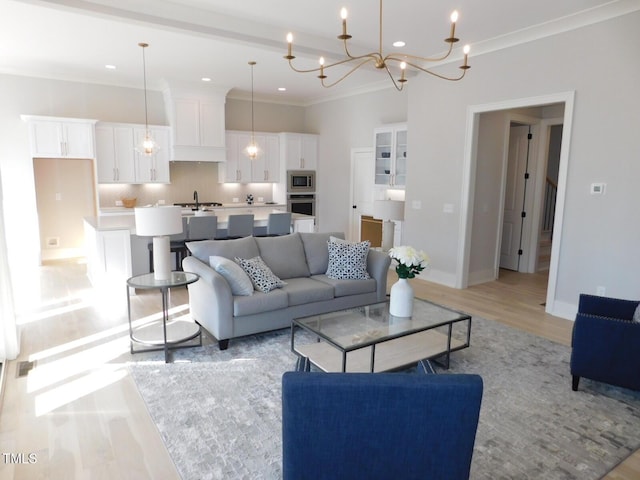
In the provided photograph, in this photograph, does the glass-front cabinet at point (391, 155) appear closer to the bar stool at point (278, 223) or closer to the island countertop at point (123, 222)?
the island countertop at point (123, 222)

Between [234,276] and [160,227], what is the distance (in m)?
0.76

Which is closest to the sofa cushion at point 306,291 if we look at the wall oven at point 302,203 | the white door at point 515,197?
the white door at point 515,197

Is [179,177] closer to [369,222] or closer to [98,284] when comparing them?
[98,284]

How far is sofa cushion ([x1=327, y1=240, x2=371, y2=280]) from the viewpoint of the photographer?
14.7 ft

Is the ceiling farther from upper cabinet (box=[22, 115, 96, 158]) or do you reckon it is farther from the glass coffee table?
the glass coffee table

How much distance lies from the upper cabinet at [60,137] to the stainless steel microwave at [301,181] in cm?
367

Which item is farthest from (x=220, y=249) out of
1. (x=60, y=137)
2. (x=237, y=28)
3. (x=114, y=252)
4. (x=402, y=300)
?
(x=60, y=137)

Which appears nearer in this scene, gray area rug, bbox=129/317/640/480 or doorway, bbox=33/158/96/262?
gray area rug, bbox=129/317/640/480

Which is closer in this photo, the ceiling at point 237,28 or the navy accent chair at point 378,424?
the navy accent chair at point 378,424

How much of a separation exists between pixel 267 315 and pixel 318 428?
2.37m

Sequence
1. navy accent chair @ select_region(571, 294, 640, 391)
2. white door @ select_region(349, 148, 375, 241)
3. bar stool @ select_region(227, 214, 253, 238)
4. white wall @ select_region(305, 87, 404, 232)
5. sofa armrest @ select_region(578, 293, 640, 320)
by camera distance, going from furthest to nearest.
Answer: white door @ select_region(349, 148, 375, 241) → white wall @ select_region(305, 87, 404, 232) → bar stool @ select_region(227, 214, 253, 238) → sofa armrest @ select_region(578, 293, 640, 320) → navy accent chair @ select_region(571, 294, 640, 391)

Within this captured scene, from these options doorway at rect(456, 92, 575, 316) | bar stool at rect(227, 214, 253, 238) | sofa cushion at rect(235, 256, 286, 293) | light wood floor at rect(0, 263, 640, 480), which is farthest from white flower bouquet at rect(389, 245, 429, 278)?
bar stool at rect(227, 214, 253, 238)

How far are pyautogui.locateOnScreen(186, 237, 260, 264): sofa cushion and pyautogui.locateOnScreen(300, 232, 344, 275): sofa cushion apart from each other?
0.64 m

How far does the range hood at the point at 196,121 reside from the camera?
7684mm
